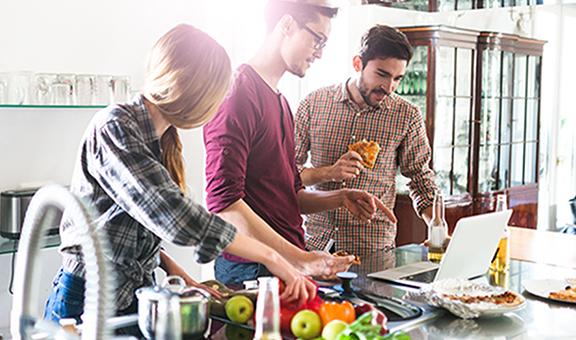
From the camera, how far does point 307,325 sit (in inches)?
61.7

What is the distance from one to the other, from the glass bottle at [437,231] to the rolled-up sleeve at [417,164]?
48 cm

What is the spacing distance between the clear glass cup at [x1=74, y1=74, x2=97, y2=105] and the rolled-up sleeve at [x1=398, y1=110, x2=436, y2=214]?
4.31 ft

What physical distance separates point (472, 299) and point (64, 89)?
1.85 meters

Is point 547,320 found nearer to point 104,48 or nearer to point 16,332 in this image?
point 16,332

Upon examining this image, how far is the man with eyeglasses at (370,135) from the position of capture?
3.08m

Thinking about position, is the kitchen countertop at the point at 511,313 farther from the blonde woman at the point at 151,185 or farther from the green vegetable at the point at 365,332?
the green vegetable at the point at 365,332

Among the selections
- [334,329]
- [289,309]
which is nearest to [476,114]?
[289,309]

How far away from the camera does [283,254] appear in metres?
2.08

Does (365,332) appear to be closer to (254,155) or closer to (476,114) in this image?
(254,155)

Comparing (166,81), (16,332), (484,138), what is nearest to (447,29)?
(484,138)

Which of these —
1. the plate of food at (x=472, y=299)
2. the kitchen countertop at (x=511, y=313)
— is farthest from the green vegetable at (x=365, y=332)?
the plate of food at (x=472, y=299)

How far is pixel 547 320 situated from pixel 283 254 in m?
0.70

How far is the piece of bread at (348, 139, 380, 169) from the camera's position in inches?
120

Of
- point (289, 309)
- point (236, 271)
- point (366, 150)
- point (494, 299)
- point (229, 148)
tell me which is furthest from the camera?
point (366, 150)
